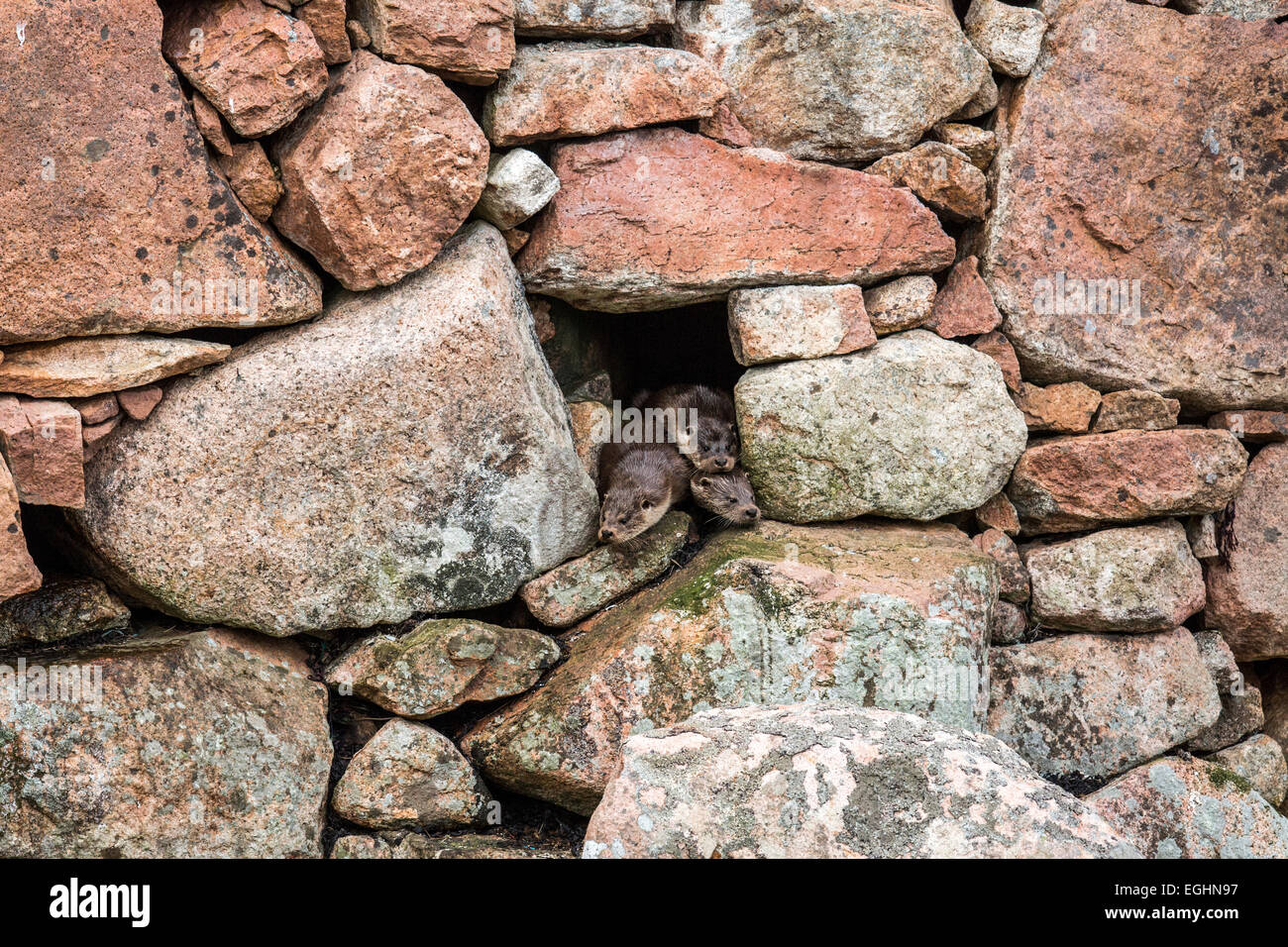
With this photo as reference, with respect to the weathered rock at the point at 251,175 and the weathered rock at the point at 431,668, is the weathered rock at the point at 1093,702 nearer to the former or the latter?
the weathered rock at the point at 431,668

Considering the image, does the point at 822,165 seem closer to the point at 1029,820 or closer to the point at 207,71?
the point at 207,71

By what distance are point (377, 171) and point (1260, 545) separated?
4.46 meters

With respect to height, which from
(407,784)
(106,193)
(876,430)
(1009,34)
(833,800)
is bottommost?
(407,784)

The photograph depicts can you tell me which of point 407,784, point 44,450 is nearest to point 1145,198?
point 407,784

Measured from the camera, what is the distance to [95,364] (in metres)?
4.28

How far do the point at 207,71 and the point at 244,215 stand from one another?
528mm

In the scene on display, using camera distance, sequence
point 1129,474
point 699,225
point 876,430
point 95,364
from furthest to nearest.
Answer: point 1129,474 → point 876,430 → point 699,225 → point 95,364

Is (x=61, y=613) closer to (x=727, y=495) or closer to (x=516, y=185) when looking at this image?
(x=516, y=185)

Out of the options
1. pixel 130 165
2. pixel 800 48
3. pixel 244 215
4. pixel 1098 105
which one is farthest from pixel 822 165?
pixel 130 165

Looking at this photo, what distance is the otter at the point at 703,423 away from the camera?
552 centimetres

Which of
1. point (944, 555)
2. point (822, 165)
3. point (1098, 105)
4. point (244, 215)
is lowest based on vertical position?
point (944, 555)

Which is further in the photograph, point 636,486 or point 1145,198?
point 1145,198

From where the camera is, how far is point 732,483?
17.7 ft

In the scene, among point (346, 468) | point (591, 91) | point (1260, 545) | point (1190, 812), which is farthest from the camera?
point (1260, 545)
